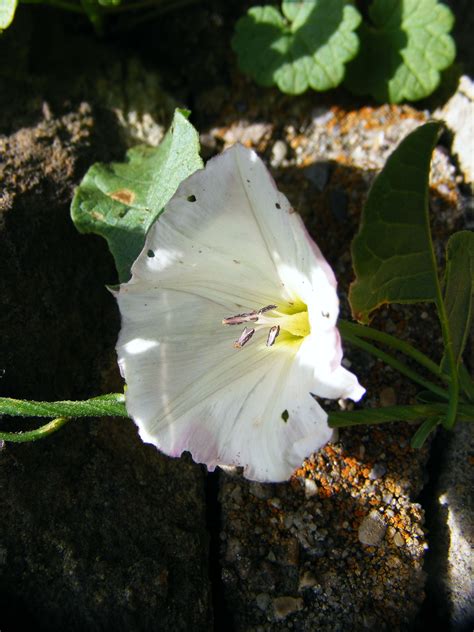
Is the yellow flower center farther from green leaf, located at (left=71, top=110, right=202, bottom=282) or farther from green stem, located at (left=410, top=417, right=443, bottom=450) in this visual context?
green leaf, located at (left=71, top=110, right=202, bottom=282)

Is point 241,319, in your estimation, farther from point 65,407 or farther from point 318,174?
point 318,174

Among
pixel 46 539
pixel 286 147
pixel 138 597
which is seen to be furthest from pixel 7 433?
pixel 286 147

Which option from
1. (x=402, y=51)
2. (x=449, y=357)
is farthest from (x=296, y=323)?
(x=402, y=51)

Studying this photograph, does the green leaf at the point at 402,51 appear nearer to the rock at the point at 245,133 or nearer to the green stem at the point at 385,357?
the rock at the point at 245,133

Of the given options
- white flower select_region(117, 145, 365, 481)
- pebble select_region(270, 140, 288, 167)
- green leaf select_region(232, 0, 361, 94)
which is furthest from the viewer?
pebble select_region(270, 140, 288, 167)

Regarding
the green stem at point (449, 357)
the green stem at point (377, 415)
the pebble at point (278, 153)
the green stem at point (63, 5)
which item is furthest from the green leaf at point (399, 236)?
the green stem at point (63, 5)

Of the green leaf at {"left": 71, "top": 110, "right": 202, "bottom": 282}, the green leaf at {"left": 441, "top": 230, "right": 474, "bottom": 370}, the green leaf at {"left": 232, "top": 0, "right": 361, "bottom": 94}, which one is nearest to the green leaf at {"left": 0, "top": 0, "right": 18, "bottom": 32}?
the green leaf at {"left": 71, "top": 110, "right": 202, "bottom": 282}

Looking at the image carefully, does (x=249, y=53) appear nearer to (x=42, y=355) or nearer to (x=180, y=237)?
(x=180, y=237)
